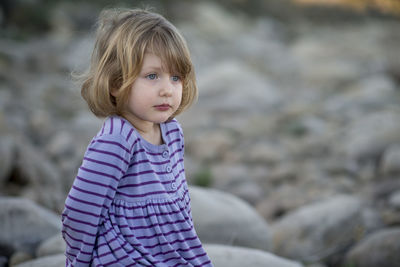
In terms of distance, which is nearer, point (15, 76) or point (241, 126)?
point (241, 126)

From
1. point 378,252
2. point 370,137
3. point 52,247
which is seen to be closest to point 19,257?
point 52,247

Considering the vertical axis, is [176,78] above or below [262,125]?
below

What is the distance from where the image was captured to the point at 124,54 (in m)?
2.01

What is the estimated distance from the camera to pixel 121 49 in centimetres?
202

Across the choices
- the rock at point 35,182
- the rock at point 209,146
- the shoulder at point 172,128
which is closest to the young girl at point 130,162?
the shoulder at point 172,128

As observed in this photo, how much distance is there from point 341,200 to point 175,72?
296cm

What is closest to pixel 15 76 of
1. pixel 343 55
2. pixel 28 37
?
pixel 28 37

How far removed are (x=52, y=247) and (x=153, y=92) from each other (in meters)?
1.64

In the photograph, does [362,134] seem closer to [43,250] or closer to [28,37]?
[43,250]

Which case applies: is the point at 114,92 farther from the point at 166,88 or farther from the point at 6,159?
the point at 6,159

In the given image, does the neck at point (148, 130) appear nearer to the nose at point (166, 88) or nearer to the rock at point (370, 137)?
the nose at point (166, 88)

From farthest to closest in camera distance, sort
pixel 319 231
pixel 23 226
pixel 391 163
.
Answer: pixel 391 163, pixel 319 231, pixel 23 226

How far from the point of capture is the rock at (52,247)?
318 cm

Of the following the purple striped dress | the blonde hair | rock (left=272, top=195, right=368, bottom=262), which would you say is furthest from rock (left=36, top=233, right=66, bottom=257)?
rock (left=272, top=195, right=368, bottom=262)
